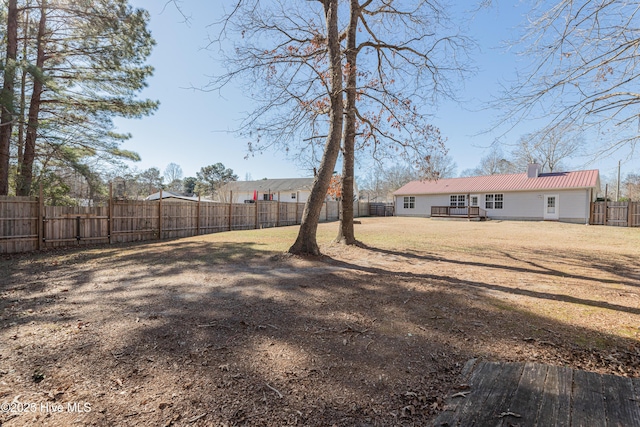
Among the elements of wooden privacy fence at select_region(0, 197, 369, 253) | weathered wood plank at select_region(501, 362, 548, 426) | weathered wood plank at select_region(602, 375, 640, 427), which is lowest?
weathered wood plank at select_region(501, 362, 548, 426)

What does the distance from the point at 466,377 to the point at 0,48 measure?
13.9 meters

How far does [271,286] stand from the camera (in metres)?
4.66

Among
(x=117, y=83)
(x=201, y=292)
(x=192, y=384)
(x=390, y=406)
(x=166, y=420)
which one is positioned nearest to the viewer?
(x=166, y=420)

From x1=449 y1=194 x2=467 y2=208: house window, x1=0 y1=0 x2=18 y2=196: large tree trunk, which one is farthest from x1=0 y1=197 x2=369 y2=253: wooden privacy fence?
x1=449 y1=194 x2=467 y2=208: house window

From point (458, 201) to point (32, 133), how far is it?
27359mm

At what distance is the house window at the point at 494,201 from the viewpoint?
936 inches

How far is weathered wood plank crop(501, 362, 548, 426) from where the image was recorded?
1.76 metres

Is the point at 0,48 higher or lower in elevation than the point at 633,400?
higher

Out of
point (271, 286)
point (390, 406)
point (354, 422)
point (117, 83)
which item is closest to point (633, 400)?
point (390, 406)

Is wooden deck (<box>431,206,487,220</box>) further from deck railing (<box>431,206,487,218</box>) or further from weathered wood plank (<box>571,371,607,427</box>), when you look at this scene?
weathered wood plank (<box>571,371,607,427</box>)

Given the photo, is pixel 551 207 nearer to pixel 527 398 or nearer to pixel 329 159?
pixel 329 159

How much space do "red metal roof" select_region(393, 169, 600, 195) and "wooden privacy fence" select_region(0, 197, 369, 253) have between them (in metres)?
12.3

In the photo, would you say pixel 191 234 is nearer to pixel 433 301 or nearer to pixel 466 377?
pixel 433 301

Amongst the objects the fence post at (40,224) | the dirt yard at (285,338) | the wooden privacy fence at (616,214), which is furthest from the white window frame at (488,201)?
the fence post at (40,224)
